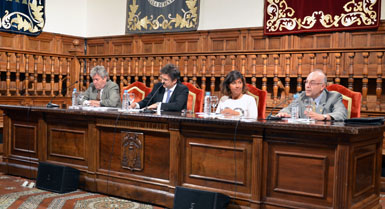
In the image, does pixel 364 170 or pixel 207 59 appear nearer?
pixel 364 170

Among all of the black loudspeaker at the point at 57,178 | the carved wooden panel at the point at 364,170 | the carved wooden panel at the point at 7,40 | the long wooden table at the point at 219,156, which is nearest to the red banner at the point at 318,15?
the long wooden table at the point at 219,156

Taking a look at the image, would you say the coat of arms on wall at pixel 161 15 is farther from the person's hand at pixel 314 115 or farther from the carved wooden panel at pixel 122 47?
the person's hand at pixel 314 115

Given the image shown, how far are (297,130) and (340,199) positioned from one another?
0.48 meters

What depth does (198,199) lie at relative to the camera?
291cm

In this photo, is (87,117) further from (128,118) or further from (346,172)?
(346,172)

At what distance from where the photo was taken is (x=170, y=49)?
7055 millimetres

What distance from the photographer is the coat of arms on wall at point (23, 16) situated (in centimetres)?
677

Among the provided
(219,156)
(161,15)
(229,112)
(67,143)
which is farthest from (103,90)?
(161,15)

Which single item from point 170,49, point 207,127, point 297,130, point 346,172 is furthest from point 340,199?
point 170,49

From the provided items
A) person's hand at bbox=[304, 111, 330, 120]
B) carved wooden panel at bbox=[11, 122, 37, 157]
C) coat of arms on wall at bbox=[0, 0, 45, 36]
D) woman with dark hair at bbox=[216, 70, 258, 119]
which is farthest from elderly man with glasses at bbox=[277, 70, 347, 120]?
coat of arms on wall at bbox=[0, 0, 45, 36]

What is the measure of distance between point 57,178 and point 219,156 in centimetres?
147

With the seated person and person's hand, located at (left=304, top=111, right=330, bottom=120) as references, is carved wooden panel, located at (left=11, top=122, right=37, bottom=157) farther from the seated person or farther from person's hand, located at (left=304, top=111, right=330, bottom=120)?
person's hand, located at (left=304, top=111, right=330, bottom=120)

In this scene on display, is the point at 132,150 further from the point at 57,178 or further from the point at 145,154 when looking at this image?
the point at 57,178

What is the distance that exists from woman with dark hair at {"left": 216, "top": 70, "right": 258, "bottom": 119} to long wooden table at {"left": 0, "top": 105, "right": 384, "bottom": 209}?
27.0 inches
